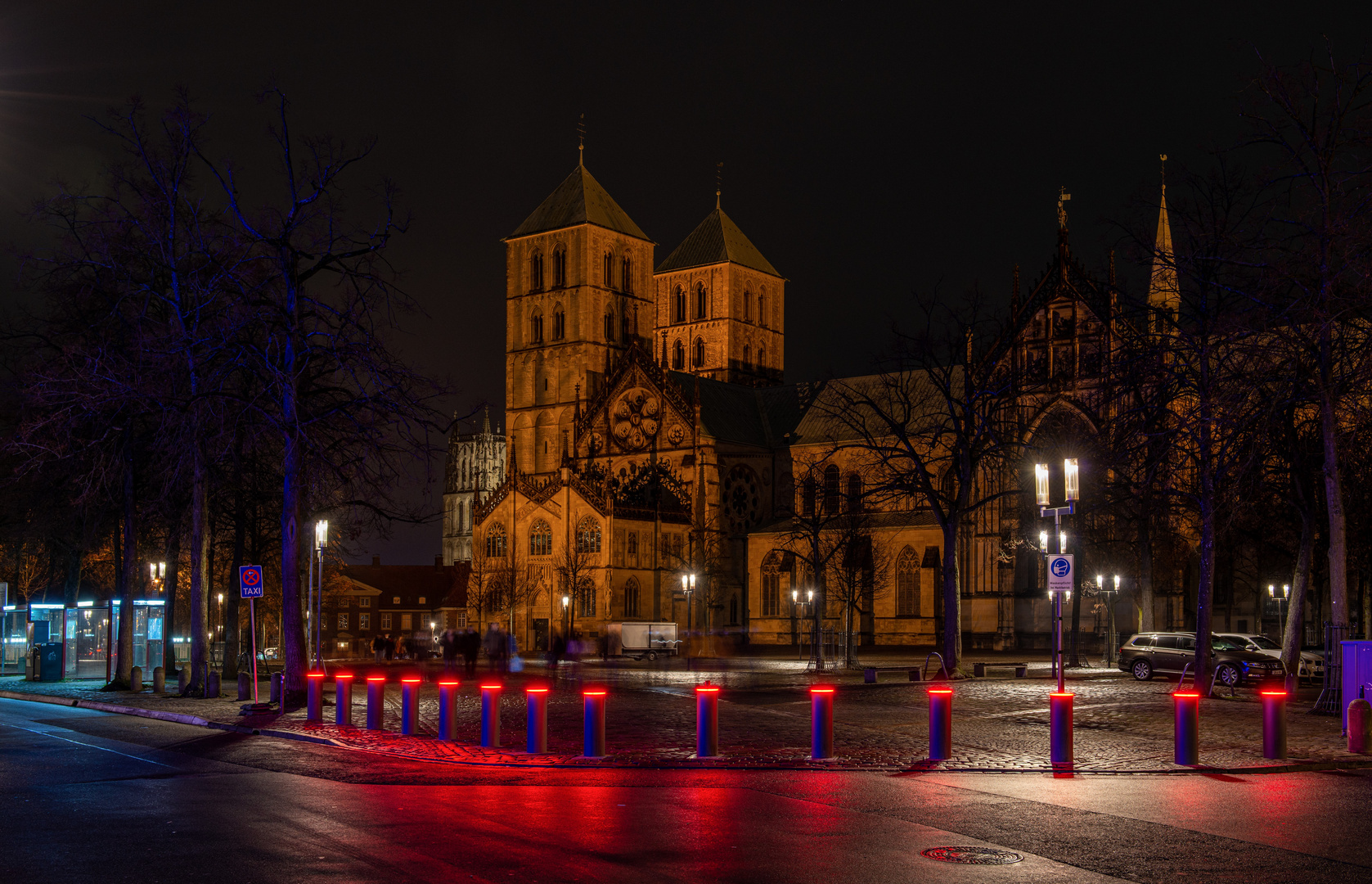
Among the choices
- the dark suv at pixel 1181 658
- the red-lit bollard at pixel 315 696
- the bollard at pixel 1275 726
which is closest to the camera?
the bollard at pixel 1275 726

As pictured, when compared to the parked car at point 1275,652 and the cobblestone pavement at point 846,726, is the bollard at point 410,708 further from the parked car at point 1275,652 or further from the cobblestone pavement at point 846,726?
the parked car at point 1275,652

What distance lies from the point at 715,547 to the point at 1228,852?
70.9 metres

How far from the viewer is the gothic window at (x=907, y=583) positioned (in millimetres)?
73625

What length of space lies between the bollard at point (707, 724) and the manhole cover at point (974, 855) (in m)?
6.42

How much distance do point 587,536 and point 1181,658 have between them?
149 feet

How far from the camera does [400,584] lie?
12675 cm

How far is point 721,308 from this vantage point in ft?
348

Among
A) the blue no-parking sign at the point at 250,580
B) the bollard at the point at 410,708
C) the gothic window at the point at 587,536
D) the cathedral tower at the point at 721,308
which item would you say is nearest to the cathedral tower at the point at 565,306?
the cathedral tower at the point at 721,308

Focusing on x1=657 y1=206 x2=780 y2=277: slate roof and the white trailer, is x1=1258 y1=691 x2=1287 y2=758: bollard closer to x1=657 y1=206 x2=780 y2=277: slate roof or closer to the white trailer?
the white trailer

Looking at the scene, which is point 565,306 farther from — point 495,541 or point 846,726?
→ point 846,726

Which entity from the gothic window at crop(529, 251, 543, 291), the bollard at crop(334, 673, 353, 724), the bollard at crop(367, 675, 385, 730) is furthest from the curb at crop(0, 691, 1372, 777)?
the gothic window at crop(529, 251, 543, 291)

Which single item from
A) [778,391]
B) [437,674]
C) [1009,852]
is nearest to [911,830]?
[1009,852]

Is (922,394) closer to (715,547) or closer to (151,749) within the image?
(715,547)

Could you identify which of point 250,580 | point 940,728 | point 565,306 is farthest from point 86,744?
point 565,306
